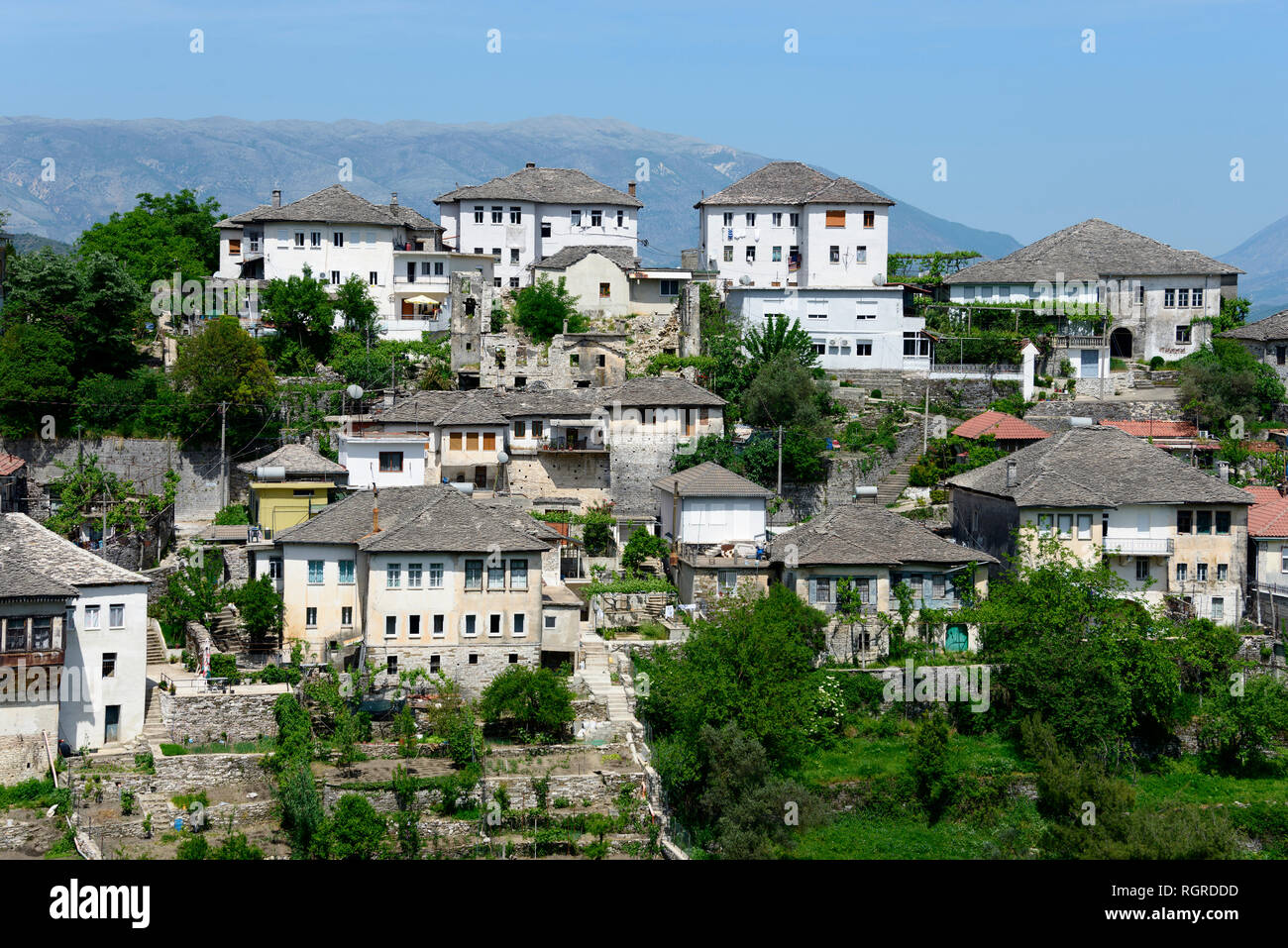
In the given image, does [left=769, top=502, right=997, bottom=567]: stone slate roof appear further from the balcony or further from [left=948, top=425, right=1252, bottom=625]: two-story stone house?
the balcony

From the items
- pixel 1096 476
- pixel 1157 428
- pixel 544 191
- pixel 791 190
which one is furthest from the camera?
pixel 544 191

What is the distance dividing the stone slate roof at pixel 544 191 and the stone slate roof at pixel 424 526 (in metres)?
33.1

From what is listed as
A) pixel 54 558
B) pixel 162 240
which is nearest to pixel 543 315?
pixel 162 240

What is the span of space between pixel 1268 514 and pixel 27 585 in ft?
136

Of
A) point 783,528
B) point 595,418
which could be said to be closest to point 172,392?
point 595,418

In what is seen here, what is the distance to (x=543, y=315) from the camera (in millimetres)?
65375

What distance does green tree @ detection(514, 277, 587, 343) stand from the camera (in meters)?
65.4

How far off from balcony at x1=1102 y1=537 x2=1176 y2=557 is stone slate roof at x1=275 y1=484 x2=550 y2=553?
65.7 ft

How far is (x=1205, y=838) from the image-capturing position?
106 ft

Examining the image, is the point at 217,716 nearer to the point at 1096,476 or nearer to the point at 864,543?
the point at 864,543

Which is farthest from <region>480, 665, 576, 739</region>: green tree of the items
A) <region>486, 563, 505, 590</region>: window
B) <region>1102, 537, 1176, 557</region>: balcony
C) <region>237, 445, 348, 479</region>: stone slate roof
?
A: <region>1102, 537, 1176, 557</region>: balcony

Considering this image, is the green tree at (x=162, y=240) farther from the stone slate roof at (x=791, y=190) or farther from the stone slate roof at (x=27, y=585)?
the stone slate roof at (x=27, y=585)

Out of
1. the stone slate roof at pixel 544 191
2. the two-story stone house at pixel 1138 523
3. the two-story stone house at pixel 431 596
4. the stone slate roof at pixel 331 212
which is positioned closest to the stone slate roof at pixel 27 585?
the two-story stone house at pixel 431 596

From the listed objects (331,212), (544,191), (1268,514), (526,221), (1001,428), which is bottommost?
(1268,514)
